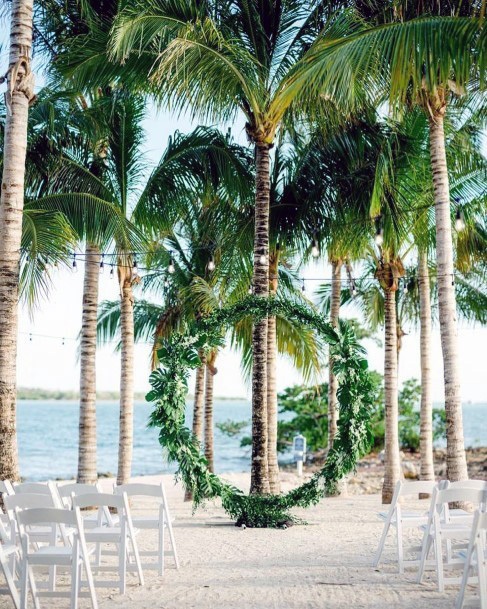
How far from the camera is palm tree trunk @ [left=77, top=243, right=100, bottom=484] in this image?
38.6 feet

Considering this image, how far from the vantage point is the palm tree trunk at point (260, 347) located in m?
10.8

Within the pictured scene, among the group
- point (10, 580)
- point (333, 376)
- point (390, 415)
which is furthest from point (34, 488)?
point (333, 376)

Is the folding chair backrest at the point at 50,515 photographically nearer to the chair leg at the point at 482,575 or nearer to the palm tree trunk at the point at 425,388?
the chair leg at the point at 482,575

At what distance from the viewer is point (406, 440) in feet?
93.0

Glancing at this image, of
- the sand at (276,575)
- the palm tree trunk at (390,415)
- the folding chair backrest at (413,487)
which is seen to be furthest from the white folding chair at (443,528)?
the palm tree trunk at (390,415)

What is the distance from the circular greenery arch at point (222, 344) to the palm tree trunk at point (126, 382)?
2.59m

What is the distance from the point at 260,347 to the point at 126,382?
296cm

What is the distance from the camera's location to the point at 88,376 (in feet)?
39.3

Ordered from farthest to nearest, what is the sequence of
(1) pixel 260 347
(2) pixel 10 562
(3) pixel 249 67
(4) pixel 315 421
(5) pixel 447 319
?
1. (4) pixel 315 421
2. (3) pixel 249 67
3. (1) pixel 260 347
4. (5) pixel 447 319
5. (2) pixel 10 562

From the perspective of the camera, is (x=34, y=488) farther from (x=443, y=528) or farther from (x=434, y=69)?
(x=434, y=69)

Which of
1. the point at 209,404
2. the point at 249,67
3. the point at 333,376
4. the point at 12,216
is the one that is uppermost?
the point at 249,67

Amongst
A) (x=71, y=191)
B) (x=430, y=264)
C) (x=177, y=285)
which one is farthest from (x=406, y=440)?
(x=71, y=191)

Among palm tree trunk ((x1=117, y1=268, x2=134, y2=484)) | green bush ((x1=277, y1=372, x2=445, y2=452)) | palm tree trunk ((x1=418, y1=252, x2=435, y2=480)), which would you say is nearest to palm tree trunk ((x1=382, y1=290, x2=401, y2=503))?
palm tree trunk ((x1=418, y1=252, x2=435, y2=480))

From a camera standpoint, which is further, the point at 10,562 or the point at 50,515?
the point at 10,562
